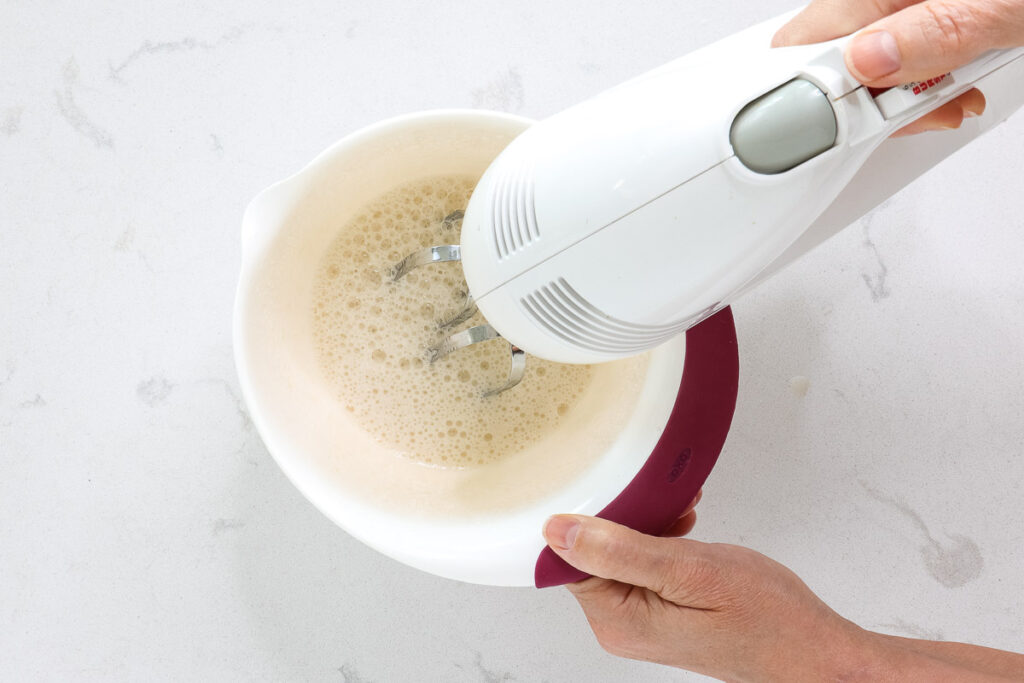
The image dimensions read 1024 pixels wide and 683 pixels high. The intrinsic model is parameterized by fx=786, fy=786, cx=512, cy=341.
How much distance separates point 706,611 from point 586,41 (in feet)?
1.68

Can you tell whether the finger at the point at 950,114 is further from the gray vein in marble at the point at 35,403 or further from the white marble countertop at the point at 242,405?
the gray vein in marble at the point at 35,403

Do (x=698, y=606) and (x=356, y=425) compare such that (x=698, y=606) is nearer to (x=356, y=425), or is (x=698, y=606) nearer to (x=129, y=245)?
→ (x=356, y=425)

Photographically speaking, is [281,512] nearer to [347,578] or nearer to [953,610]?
[347,578]

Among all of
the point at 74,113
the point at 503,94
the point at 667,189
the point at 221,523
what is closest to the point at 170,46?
the point at 74,113

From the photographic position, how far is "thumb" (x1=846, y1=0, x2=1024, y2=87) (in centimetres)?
37

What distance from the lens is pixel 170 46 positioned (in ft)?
2.39

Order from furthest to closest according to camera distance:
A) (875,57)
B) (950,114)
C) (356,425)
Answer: (356,425) → (950,114) → (875,57)

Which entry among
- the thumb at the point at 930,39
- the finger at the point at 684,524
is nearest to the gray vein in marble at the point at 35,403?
the finger at the point at 684,524

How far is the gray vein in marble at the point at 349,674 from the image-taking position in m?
0.72

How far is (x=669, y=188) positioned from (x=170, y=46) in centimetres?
56

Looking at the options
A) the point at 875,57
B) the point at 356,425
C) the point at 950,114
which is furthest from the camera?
the point at 356,425

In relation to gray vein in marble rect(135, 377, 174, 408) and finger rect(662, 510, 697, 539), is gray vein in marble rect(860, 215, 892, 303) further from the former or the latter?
gray vein in marble rect(135, 377, 174, 408)

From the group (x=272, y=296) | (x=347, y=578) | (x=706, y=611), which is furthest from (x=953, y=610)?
(x=272, y=296)

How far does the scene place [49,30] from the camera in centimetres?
73
